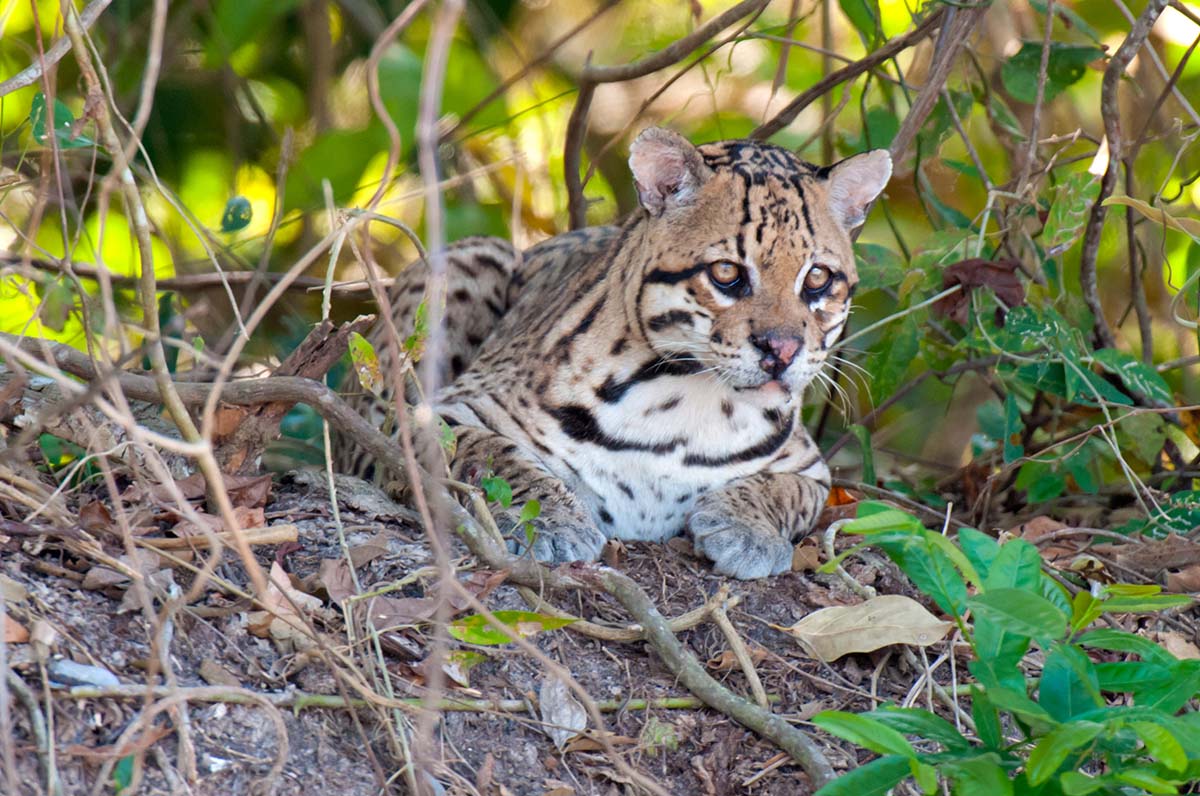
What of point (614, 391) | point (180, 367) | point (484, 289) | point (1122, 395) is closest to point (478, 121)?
point (484, 289)

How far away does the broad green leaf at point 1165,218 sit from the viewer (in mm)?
4406

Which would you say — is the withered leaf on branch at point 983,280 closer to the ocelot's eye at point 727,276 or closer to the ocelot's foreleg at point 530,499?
the ocelot's eye at point 727,276

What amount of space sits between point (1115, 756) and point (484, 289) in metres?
3.73

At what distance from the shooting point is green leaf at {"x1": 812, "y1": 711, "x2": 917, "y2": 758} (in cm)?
268

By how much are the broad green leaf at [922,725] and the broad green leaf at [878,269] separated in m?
2.43

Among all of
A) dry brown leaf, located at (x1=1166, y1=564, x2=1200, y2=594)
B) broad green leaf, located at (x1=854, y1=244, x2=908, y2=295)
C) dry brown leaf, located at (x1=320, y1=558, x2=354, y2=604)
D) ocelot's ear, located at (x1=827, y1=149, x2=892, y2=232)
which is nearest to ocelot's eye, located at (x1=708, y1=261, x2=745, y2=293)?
ocelot's ear, located at (x1=827, y1=149, x2=892, y2=232)

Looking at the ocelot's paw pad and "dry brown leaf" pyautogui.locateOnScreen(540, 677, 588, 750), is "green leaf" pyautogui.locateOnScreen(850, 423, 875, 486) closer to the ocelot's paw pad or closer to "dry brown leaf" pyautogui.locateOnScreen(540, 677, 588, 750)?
the ocelot's paw pad

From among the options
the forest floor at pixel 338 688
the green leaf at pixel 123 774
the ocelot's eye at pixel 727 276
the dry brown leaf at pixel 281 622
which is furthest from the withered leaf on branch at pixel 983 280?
the green leaf at pixel 123 774

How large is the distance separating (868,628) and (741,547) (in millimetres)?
567

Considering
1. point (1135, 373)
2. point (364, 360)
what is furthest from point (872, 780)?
point (1135, 373)

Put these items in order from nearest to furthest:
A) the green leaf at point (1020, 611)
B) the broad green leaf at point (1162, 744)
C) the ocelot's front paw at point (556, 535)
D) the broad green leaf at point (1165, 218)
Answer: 1. the broad green leaf at point (1162, 744)
2. the green leaf at point (1020, 611)
3. the ocelot's front paw at point (556, 535)
4. the broad green leaf at point (1165, 218)

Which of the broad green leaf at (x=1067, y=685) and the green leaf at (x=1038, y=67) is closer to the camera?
the broad green leaf at (x=1067, y=685)

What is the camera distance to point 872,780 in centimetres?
279

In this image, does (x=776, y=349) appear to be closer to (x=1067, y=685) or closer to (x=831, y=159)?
(x=1067, y=685)
